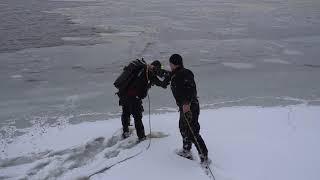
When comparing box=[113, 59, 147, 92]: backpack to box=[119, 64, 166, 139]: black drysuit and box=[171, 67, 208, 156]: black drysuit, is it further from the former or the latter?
box=[171, 67, 208, 156]: black drysuit

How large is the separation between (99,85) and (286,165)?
5.77 metres

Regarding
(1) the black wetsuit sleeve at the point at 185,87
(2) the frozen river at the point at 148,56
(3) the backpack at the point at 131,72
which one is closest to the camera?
(1) the black wetsuit sleeve at the point at 185,87

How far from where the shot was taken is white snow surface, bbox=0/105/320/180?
19.4 feet

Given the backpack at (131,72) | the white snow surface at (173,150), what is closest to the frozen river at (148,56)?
the white snow surface at (173,150)

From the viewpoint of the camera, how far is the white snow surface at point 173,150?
5926 millimetres

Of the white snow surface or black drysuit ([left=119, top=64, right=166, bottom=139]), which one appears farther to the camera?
black drysuit ([left=119, top=64, right=166, bottom=139])

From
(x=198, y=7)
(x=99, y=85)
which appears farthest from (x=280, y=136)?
(x=198, y=7)

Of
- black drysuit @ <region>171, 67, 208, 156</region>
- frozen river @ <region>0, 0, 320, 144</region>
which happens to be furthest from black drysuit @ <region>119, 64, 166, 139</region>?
frozen river @ <region>0, 0, 320, 144</region>

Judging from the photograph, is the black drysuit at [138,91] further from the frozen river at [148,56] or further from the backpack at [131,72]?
the frozen river at [148,56]

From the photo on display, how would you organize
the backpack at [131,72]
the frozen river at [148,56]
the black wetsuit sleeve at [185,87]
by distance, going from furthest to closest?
the frozen river at [148,56], the backpack at [131,72], the black wetsuit sleeve at [185,87]

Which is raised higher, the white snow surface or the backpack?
the backpack

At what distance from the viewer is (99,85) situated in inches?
424

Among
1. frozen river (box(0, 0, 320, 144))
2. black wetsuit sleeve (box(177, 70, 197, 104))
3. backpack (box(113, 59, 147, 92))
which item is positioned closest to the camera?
black wetsuit sleeve (box(177, 70, 197, 104))

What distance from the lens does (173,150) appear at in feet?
21.5
